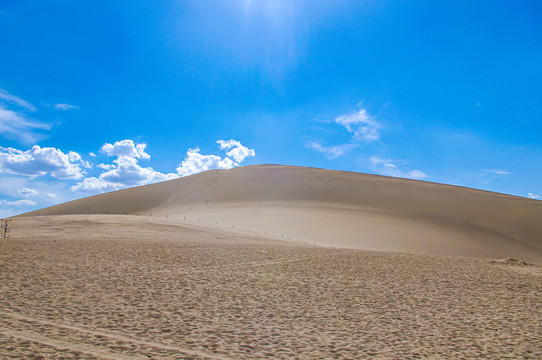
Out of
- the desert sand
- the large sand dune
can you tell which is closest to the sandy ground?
the desert sand

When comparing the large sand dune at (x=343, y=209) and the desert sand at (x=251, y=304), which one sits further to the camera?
the large sand dune at (x=343, y=209)

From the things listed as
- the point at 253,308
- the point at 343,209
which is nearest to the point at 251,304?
the point at 253,308

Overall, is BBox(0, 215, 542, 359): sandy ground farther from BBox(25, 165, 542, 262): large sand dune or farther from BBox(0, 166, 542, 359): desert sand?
BBox(25, 165, 542, 262): large sand dune

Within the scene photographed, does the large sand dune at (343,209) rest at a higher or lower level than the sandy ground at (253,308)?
higher

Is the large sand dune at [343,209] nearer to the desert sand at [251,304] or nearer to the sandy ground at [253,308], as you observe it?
the desert sand at [251,304]

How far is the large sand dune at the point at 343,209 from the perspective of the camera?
33.7m

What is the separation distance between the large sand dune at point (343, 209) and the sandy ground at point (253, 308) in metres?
17.4

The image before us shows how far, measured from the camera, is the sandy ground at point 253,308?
5.27 meters

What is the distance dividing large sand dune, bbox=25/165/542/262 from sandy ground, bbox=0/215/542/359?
57.1ft

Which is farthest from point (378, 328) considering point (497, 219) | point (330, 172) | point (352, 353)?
point (330, 172)

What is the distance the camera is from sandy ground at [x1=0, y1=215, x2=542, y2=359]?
527 cm

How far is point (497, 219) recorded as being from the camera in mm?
47125

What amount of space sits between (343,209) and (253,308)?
4091 centimetres

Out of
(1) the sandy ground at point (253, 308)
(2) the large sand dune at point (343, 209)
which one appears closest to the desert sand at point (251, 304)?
(1) the sandy ground at point (253, 308)
